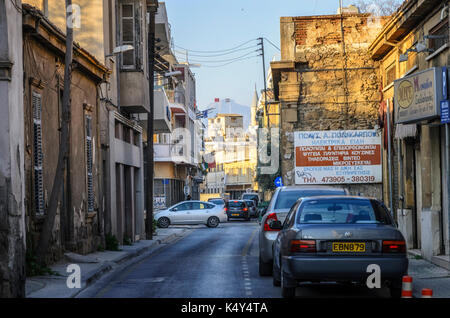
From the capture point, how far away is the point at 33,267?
14203 millimetres

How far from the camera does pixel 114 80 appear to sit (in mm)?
24875

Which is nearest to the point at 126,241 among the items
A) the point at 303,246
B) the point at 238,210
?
the point at 303,246

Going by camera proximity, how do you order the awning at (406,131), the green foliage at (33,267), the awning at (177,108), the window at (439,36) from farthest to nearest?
the awning at (177,108), the awning at (406,131), the window at (439,36), the green foliage at (33,267)

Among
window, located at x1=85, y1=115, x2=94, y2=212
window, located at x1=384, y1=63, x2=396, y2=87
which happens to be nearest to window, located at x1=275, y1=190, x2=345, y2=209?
window, located at x1=85, y1=115, x2=94, y2=212

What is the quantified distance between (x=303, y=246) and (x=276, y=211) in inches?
160

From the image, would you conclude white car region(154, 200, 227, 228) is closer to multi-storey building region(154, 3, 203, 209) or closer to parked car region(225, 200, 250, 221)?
parked car region(225, 200, 250, 221)

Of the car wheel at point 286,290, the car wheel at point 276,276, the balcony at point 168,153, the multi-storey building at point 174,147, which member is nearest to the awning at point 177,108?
the multi-storey building at point 174,147

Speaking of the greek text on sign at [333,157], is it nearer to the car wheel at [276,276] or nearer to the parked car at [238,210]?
the car wheel at [276,276]

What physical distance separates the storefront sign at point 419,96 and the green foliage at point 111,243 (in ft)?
30.5

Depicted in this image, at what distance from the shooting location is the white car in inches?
1683

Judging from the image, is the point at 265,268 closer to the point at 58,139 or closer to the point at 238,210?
the point at 58,139

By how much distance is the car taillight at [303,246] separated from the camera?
10156 mm

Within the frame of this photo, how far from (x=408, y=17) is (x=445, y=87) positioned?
4.38m
